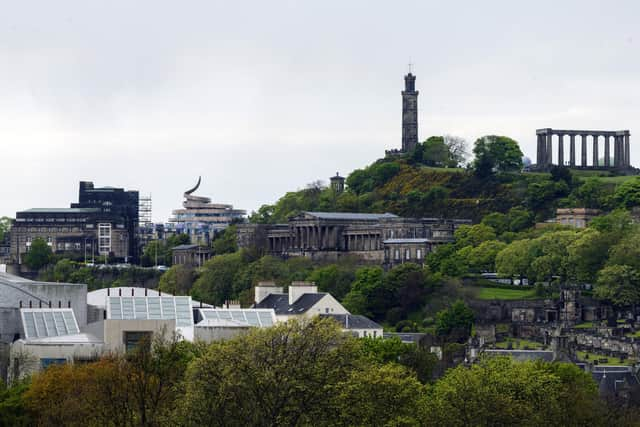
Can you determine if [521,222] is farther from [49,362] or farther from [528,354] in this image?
[49,362]

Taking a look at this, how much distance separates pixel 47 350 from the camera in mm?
96062

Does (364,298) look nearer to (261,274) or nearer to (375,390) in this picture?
(261,274)

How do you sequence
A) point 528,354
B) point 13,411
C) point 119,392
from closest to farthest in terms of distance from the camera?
point 119,392 < point 13,411 < point 528,354

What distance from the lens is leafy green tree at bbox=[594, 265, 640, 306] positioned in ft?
522

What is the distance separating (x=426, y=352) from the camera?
370 ft

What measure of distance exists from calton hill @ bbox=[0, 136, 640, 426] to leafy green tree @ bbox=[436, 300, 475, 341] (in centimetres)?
15

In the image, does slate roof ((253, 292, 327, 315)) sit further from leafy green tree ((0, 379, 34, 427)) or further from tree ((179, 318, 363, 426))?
tree ((179, 318, 363, 426))

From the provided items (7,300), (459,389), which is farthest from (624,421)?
(7,300)

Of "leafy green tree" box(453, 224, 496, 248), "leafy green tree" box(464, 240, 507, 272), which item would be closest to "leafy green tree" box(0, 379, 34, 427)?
"leafy green tree" box(464, 240, 507, 272)

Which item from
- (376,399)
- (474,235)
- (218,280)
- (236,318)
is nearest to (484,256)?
(474,235)

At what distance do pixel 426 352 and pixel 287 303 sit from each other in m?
26.3

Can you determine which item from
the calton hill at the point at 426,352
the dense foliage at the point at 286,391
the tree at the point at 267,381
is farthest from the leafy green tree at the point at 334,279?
the tree at the point at 267,381

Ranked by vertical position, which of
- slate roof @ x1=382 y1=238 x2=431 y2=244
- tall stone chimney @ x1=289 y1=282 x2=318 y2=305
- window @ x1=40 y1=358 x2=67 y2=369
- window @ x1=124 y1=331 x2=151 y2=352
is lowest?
window @ x1=40 y1=358 x2=67 y2=369

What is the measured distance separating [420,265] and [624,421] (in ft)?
339
